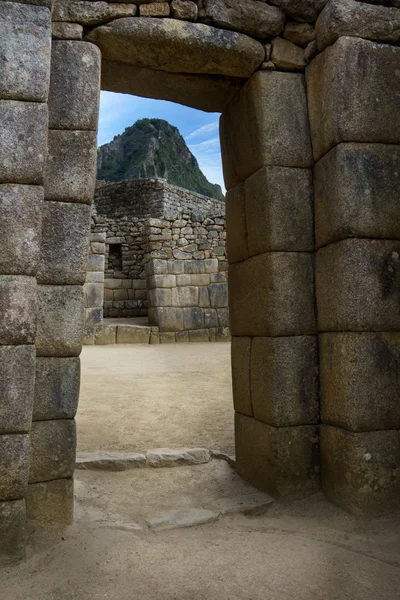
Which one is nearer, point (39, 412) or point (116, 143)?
point (39, 412)

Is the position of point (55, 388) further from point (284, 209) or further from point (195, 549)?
point (284, 209)

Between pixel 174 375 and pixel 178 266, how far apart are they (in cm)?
498

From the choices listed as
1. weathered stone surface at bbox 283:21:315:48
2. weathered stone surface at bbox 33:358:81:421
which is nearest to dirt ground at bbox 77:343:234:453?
weathered stone surface at bbox 33:358:81:421

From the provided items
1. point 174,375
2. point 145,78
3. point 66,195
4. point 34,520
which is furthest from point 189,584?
point 174,375

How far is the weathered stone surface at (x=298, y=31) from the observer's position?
3531 mm

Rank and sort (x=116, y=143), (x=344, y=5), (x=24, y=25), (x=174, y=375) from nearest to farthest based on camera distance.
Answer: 1. (x=24, y=25)
2. (x=344, y=5)
3. (x=174, y=375)
4. (x=116, y=143)

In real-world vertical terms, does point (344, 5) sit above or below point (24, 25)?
above

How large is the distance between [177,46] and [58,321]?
208 centimetres

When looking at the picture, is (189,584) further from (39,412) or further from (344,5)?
(344,5)

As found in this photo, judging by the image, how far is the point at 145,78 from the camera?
12.1ft

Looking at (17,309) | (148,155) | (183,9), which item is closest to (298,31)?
(183,9)

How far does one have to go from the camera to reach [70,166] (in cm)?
300

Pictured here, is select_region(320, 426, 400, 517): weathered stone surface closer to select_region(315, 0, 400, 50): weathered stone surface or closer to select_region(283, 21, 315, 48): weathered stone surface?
select_region(315, 0, 400, 50): weathered stone surface

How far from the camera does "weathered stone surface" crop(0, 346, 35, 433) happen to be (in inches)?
98.3
